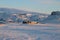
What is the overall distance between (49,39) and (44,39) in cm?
29

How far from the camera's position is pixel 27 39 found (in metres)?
12.6

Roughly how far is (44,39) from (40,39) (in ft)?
0.77

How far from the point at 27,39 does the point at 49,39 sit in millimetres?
1289

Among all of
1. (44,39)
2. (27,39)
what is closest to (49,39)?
(44,39)

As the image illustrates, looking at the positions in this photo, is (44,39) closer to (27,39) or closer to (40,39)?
(40,39)

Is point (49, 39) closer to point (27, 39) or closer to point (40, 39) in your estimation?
point (40, 39)

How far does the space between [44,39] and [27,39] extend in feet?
3.27

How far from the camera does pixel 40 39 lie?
12.6 m

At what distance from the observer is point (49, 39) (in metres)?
12.5

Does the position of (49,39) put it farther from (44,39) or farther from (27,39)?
(27,39)

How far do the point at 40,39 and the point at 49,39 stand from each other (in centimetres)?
53

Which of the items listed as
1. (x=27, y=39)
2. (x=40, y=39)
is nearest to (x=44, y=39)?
(x=40, y=39)
